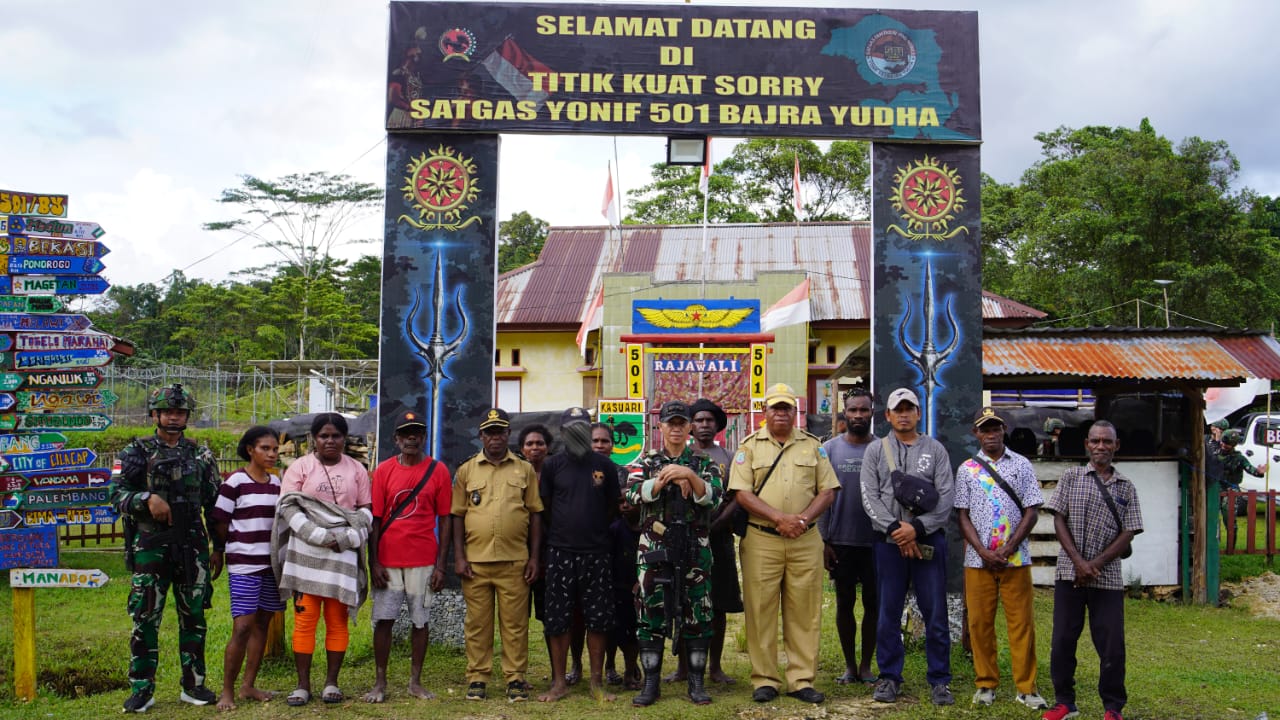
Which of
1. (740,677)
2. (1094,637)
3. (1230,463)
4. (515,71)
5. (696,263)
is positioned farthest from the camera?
(696,263)

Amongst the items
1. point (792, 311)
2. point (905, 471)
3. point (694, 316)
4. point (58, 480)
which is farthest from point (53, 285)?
point (792, 311)

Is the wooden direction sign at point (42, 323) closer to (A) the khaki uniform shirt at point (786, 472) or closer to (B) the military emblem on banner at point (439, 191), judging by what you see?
(B) the military emblem on banner at point (439, 191)

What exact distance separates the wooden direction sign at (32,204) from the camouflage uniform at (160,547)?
1760 millimetres

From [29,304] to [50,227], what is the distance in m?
0.51

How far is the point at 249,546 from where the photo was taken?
581 centimetres

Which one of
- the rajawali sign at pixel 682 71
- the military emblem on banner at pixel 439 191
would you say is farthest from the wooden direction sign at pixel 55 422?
the rajawali sign at pixel 682 71

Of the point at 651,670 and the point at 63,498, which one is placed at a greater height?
the point at 63,498

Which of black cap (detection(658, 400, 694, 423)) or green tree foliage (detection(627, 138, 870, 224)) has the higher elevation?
A: green tree foliage (detection(627, 138, 870, 224))

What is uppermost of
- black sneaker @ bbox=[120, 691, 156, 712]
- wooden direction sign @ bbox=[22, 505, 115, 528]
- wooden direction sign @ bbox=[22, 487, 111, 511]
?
wooden direction sign @ bbox=[22, 487, 111, 511]

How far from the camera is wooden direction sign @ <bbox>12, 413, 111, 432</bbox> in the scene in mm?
6211

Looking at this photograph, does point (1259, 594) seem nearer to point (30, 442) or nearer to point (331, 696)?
point (331, 696)

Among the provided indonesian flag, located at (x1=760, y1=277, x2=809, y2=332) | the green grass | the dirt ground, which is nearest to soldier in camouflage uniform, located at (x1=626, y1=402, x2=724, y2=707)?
the green grass

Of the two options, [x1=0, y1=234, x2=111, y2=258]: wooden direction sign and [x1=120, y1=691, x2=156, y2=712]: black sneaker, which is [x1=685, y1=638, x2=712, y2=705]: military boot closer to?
[x1=120, y1=691, x2=156, y2=712]: black sneaker

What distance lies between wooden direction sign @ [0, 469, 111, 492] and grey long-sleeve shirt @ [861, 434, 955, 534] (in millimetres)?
4695
